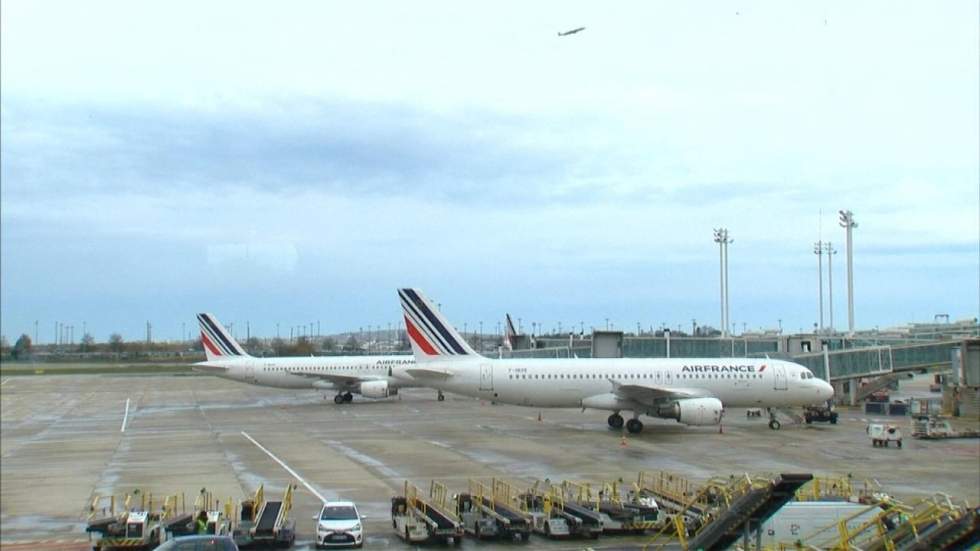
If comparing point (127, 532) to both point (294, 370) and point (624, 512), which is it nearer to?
point (624, 512)

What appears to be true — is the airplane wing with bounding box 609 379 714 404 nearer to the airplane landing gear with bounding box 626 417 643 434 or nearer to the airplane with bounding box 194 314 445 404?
the airplane landing gear with bounding box 626 417 643 434

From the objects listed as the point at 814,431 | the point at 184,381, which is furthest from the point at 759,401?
the point at 184,381

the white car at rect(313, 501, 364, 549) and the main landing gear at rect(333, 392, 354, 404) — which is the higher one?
the white car at rect(313, 501, 364, 549)

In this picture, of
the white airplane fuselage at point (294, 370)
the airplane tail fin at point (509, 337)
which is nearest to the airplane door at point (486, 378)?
the white airplane fuselage at point (294, 370)

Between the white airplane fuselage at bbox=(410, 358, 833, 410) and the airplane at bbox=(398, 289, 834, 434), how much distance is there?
51 millimetres

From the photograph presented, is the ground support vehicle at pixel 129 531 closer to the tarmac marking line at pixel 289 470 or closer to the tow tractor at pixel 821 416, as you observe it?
the tarmac marking line at pixel 289 470

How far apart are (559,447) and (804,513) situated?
2049 centimetres

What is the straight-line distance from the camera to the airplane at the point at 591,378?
153 ft

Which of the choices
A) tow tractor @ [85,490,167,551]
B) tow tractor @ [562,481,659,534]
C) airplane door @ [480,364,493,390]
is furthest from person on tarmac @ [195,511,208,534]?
airplane door @ [480,364,493,390]

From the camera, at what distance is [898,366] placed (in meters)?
62.8

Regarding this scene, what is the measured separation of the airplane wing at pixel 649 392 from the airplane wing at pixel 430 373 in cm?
850

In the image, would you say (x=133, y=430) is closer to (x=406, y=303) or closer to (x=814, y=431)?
(x=406, y=303)

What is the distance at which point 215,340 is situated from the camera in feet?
233

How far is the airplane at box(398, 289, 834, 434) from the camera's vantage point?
46.8 m
